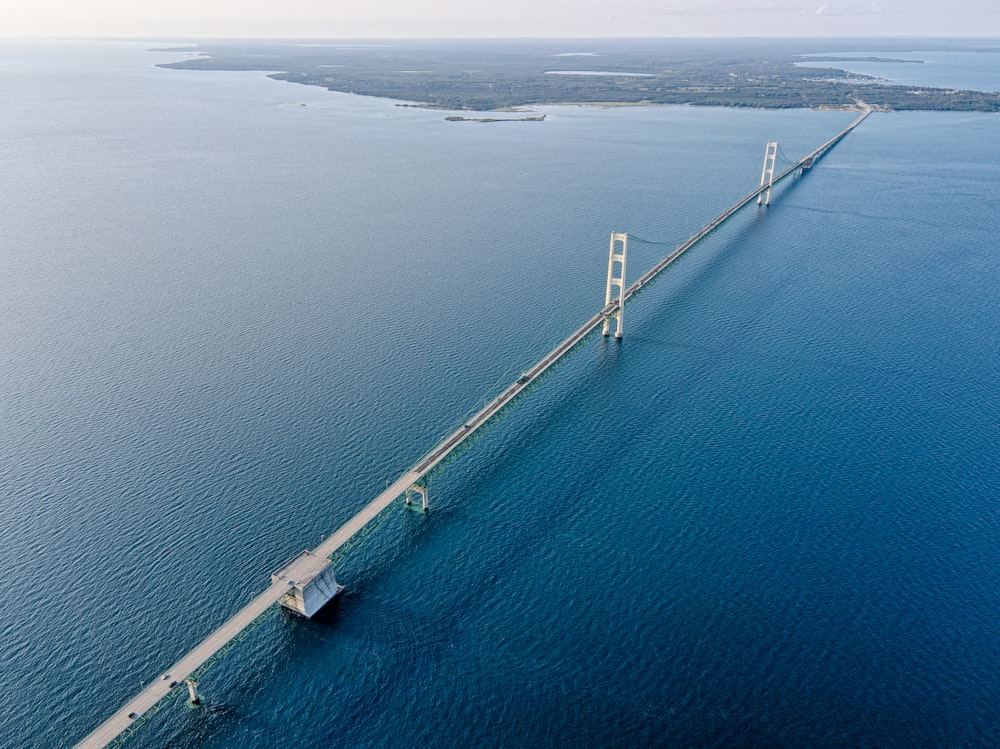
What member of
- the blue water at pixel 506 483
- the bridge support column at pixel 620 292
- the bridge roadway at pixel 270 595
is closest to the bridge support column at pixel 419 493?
the bridge roadway at pixel 270 595

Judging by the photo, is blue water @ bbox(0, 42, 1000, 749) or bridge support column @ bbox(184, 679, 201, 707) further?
blue water @ bbox(0, 42, 1000, 749)

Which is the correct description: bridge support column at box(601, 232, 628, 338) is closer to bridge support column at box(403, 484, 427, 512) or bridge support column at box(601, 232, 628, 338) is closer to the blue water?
the blue water

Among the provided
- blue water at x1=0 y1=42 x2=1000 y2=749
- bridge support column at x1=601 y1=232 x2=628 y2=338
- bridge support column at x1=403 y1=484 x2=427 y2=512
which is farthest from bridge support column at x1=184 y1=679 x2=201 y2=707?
bridge support column at x1=601 y1=232 x2=628 y2=338

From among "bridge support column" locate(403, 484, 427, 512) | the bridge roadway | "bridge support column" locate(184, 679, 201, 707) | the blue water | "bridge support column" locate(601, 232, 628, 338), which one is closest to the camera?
the bridge roadway

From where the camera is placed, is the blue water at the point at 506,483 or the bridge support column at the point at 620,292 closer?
the blue water at the point at 506,483

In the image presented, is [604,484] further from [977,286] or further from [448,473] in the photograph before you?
[977,286]

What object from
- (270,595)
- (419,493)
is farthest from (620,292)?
(270,595)

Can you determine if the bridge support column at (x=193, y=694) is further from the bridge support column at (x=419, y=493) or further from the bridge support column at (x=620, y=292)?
the bridge support column at (x=620, y=292)

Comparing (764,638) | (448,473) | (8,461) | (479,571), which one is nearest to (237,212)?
(8,461)

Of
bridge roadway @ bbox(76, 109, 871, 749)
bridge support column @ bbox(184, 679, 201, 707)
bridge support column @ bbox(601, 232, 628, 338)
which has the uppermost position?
bridge support column @ bbox(601, 232, 628, 338)
